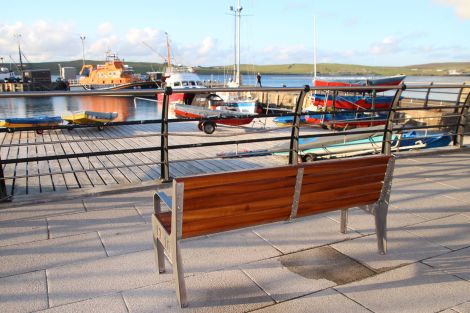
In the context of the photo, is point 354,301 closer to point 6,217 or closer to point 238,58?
point 6,217

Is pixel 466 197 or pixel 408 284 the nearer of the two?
pixel 408 284

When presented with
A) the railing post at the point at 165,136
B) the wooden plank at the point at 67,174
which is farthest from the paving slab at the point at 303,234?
the wooden plank at the point at 67,174

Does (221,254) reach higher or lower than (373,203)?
lower

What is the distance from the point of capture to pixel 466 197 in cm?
498

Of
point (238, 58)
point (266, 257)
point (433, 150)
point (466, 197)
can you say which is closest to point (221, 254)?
point (266, 257)

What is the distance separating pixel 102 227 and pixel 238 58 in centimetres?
3079

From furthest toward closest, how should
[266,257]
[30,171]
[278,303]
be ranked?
[30,171] < [266,257] < [278,303]

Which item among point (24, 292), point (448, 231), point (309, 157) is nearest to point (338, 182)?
point (448, 231)

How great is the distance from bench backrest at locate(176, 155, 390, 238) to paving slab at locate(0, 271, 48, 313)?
113 cm

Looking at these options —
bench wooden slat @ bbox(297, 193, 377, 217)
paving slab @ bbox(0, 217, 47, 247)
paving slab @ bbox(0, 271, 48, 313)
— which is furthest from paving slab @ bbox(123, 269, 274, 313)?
paving slab @ bbox(0, 217, 47, 247)

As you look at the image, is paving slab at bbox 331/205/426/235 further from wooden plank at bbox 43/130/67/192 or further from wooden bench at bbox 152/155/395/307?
wooden plank at bbox 43/130/67/192

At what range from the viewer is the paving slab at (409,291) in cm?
260

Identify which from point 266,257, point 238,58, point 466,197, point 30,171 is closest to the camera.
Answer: point 266,257

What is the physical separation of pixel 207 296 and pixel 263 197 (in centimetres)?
80
